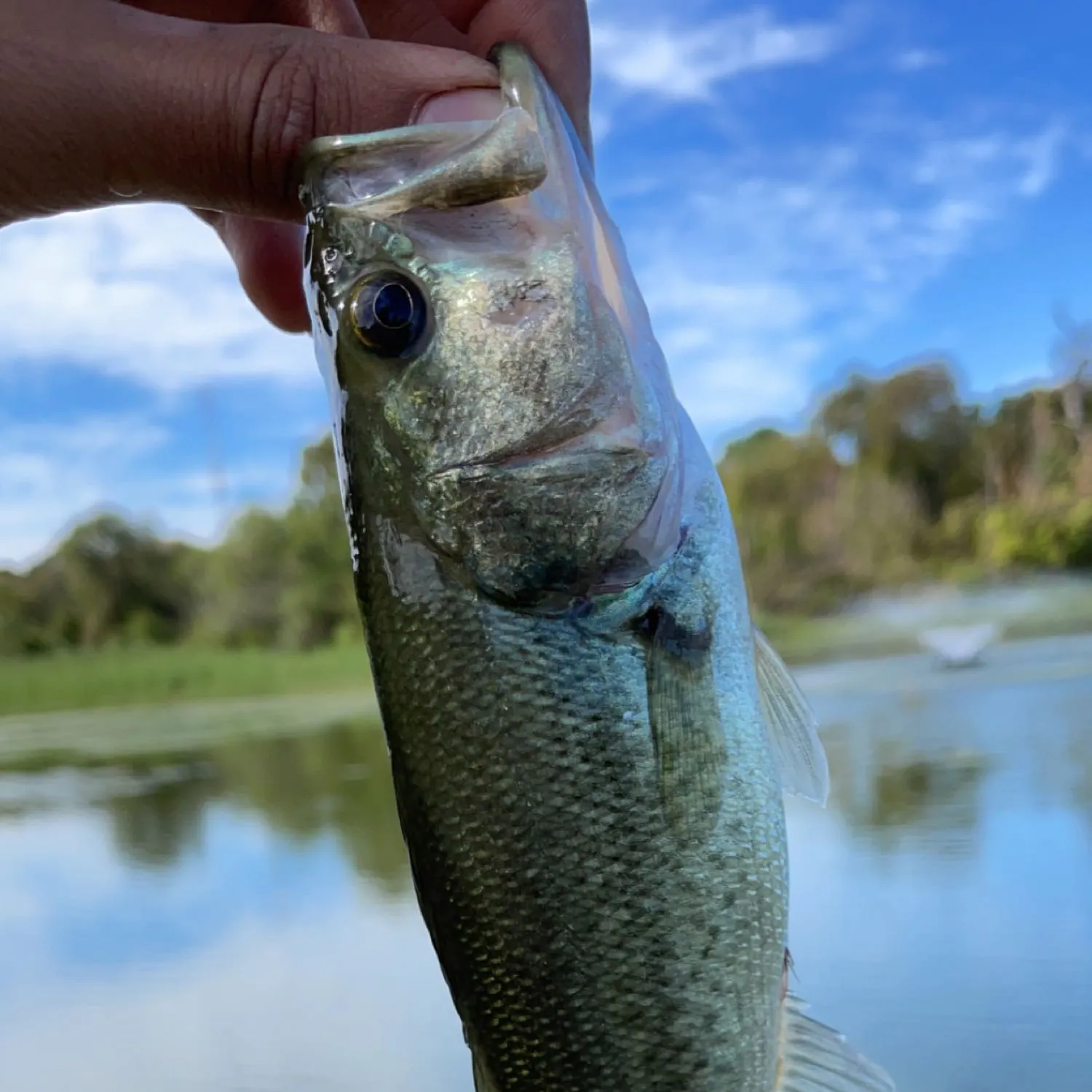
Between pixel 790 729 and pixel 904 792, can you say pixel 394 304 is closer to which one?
pixel 790 729

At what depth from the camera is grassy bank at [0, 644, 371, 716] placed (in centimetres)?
338

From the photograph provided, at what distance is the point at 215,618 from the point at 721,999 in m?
3.11

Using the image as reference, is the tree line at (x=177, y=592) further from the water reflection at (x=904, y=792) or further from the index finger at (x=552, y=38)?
the index finger at (x=552, y=38)

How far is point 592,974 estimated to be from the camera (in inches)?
23.6

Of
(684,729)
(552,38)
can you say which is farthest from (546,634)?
(552,38)

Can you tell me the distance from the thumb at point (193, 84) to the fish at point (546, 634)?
5 cm

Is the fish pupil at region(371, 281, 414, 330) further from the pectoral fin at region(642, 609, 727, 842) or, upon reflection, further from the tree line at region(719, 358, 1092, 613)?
the tree line at region(719, 358, 1092, 613)

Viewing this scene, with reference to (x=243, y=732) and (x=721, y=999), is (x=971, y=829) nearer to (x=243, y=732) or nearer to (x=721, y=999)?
(x=721, y=999)

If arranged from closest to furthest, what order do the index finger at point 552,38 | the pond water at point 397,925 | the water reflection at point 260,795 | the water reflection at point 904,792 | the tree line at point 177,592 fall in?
the index finger at point 552,38 → the pond water at point 397,925 → the water reflection at point 904,792 → the water reflection at point 260,795 → the tree line at point 177,592

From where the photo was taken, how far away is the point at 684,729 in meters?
0.60

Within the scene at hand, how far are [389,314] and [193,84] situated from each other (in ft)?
0.67

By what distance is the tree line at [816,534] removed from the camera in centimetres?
316

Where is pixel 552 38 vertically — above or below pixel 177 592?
above

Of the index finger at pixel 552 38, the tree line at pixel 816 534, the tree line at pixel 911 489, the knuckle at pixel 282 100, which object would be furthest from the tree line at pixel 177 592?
the knuckle at pixel 282 100
